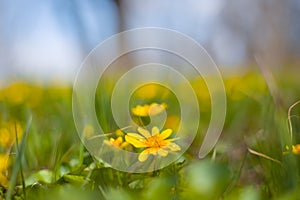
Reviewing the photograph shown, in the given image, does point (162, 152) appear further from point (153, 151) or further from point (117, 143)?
point (117, 143)

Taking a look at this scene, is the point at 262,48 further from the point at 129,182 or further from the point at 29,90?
the point at 129,182

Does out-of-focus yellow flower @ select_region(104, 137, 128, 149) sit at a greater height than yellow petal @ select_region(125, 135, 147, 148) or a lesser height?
lesser

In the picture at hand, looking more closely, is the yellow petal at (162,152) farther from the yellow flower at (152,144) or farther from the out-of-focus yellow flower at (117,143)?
the out-of-focus yellow flower at (117,143)


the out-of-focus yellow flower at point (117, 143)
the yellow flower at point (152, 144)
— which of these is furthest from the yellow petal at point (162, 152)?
the out-of-focus yellow flower at point (117, 143)

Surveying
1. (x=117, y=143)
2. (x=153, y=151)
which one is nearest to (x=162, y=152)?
(x=153, y=151)

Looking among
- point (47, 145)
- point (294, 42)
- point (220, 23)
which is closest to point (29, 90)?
point (47, 145)

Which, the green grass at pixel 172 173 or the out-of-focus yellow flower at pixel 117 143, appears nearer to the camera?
the green grass at pixel 172 173

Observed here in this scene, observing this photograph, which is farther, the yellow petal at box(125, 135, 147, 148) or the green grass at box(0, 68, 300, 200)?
the yellow petal at box(125, 135, 147, 148)

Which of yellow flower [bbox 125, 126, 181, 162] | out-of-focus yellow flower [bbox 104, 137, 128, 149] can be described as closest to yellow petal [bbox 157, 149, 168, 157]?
yellow flower [bbox 125, 126, 181, 162]

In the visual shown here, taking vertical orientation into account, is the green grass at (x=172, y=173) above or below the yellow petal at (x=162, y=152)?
below

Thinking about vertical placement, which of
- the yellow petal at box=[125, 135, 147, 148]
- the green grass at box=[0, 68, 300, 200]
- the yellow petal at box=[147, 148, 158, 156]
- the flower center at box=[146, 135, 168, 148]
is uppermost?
the yellow petal at box=[125, 135, 147, 148]

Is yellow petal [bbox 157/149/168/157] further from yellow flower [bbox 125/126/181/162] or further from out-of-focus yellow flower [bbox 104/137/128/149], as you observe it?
out-of-focus yellow flower [bbox 104/137/128/149]
